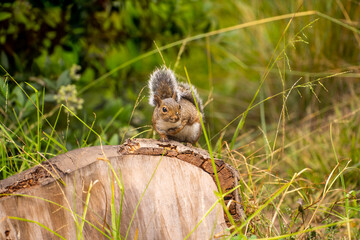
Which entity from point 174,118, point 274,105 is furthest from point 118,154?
point 274,105

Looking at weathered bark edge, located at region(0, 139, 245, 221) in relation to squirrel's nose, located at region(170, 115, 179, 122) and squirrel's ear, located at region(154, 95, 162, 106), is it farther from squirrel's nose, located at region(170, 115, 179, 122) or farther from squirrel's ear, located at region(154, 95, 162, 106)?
squirrel's ear, located at region(154, 95, 162, 106)

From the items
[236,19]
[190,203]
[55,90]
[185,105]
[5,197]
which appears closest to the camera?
[5,197]

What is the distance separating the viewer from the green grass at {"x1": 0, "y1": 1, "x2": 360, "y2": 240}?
3.00 m

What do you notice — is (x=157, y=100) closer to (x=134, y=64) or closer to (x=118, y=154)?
(x=118, y=154)

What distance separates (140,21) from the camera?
3.81 meters

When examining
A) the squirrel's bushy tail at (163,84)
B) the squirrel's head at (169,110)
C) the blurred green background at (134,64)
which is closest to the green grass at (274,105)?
the blurred green background at (134,64)

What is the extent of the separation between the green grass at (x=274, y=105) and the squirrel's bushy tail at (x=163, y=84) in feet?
0.68

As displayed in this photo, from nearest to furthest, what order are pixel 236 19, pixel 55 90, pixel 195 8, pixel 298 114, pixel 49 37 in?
pixel 55 90
pixel 49 37
pixel 195 8
pixel 298 114
pixel 236 19

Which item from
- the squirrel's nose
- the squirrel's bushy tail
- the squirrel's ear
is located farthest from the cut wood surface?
the squirrel's bushy tail

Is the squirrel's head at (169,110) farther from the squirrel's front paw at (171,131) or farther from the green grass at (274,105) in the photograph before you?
the green grass at (274,105)

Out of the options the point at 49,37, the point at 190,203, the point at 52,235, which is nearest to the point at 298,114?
the point at 49,37

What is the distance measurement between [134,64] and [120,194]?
78.5 inches

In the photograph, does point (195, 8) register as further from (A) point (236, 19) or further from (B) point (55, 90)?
(A) point (236, 19)

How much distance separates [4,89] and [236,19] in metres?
3.46
